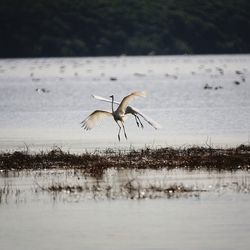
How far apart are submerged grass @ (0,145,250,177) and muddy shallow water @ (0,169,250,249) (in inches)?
20.2

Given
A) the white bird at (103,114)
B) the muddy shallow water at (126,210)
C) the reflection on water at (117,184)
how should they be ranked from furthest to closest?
the white bird at (103,114)
the reflection on water at (117,184)
the muddy shallow water at (126,210)

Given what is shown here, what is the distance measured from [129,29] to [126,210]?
139501mm

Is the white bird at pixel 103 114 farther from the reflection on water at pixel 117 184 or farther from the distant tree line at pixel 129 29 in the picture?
the distant tree line at pixel 129 29

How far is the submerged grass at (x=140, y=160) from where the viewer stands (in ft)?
71.6

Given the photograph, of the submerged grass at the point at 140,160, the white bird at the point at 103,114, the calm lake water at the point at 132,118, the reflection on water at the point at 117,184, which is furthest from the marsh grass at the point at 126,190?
the calm lake water at the point at 132,118

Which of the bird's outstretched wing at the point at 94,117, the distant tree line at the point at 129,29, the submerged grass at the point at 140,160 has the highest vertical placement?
the distant tree line at the point at 129,29

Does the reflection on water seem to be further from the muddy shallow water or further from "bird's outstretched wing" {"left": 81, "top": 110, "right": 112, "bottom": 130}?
"bird's outstretched wing" {"left": 81, "top": 110, "right": 112, "bottom": 130}

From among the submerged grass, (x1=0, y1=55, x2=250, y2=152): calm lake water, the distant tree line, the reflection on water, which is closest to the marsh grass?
the reflection on water

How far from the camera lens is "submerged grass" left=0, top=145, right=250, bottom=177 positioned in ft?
71.6

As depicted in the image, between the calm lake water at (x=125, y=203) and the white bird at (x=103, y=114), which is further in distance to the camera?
the white bird at (x=103, y=114)

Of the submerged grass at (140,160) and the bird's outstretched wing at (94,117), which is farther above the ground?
the bird's outstretched wing at (94,117)

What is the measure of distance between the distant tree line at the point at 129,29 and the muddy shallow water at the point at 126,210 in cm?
12692

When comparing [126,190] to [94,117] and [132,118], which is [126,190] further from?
[132,118]

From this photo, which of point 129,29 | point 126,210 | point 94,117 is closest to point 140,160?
point 94,117
